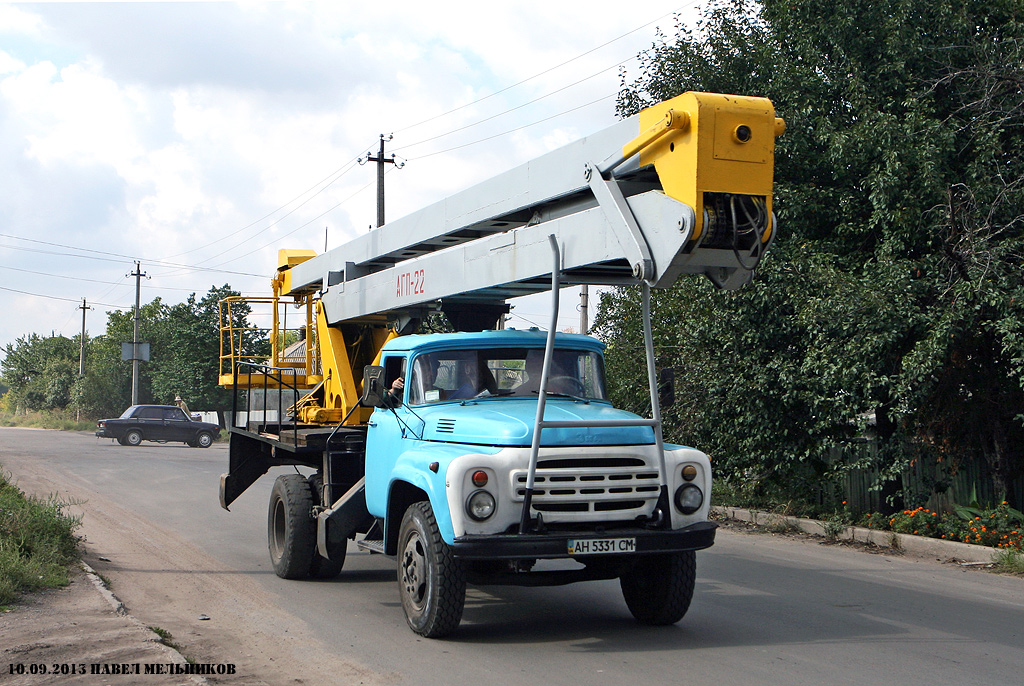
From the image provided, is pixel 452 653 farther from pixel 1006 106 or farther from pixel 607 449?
pixel 1006 106

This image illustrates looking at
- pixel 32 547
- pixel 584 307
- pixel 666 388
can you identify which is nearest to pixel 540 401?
pixel 666 388

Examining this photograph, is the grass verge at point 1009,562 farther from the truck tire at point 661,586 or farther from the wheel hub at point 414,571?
the wheel hub at point 414,571

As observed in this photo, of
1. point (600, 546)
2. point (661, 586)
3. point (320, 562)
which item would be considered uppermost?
point (600, 546)

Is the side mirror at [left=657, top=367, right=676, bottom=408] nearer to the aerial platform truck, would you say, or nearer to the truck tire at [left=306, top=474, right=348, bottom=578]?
the aerial platform truck

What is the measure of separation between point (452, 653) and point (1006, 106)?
10.1 m

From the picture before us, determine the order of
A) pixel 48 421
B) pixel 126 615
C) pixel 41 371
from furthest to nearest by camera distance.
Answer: pixel 41 371
pixel 48 421
pixel 126 615

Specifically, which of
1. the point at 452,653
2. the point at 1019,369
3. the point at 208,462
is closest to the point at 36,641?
the point at 452,653

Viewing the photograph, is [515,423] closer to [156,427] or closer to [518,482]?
[518,482]

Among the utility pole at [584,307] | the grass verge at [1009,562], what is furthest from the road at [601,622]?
the utility pole at [584,307]

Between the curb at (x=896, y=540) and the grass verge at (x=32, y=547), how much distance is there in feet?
30.6

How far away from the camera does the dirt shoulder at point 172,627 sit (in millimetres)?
5762

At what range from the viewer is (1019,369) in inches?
413

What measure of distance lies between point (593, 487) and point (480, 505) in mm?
809

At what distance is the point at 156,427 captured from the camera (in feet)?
117
